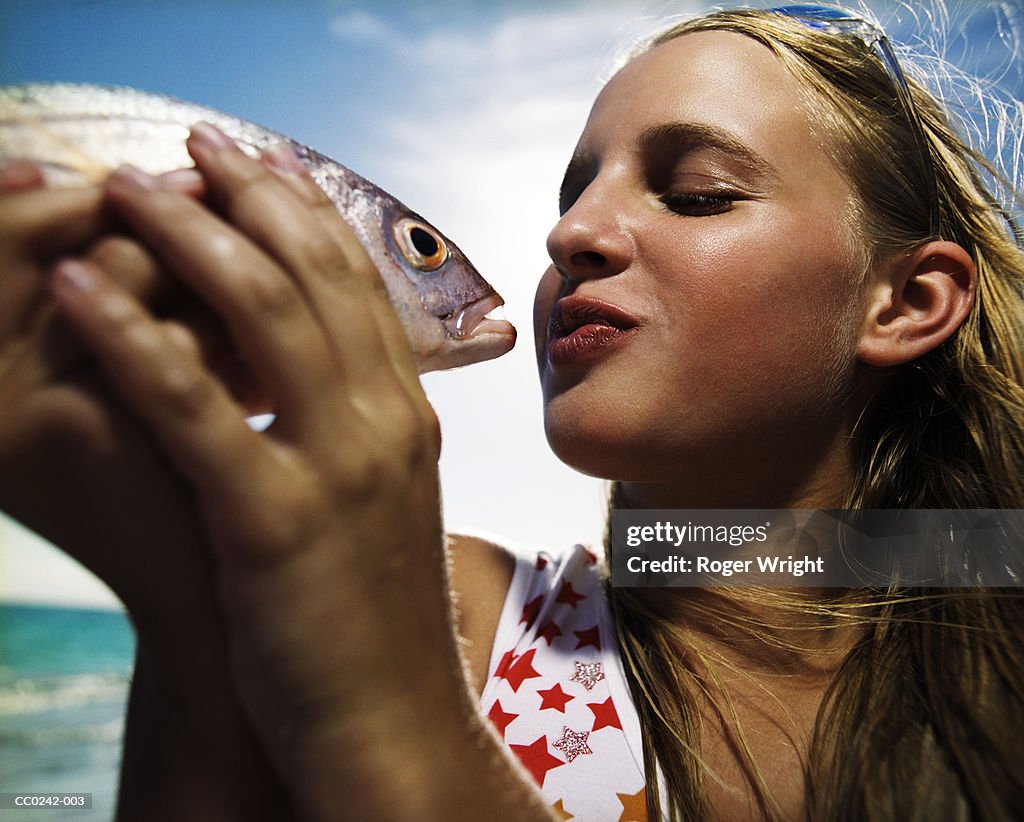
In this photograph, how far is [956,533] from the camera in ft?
2.96

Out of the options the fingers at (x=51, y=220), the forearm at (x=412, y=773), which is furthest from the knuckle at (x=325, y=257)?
the forearm at (x=412, y=773)

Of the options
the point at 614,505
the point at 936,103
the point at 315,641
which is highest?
the point at 936,103

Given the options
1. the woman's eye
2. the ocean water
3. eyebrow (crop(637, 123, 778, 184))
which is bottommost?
the ocean water

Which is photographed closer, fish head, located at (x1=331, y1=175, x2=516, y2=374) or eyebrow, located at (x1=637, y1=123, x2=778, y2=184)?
fish head, located at (x1=331, y1=175, x2=516, y2=374)

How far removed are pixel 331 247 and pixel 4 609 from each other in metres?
6.73

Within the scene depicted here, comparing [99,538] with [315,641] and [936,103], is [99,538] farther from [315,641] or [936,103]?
[936,103]

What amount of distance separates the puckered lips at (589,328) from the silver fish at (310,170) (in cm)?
24

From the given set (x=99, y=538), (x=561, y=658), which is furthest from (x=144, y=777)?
(x=561, y=658)

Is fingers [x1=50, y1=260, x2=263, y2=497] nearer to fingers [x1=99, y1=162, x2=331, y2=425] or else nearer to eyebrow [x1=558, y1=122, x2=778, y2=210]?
fingers [x1=99, y1=162, x2=331, y2=425]

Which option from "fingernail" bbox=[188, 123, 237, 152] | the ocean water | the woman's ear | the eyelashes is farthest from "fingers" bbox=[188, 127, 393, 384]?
the woman's ear

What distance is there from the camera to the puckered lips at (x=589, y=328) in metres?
0.76

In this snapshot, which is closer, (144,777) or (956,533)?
(144,777)

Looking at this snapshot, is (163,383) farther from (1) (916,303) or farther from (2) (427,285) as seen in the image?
(1) (916,303)

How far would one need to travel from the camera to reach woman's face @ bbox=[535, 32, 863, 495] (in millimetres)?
766
